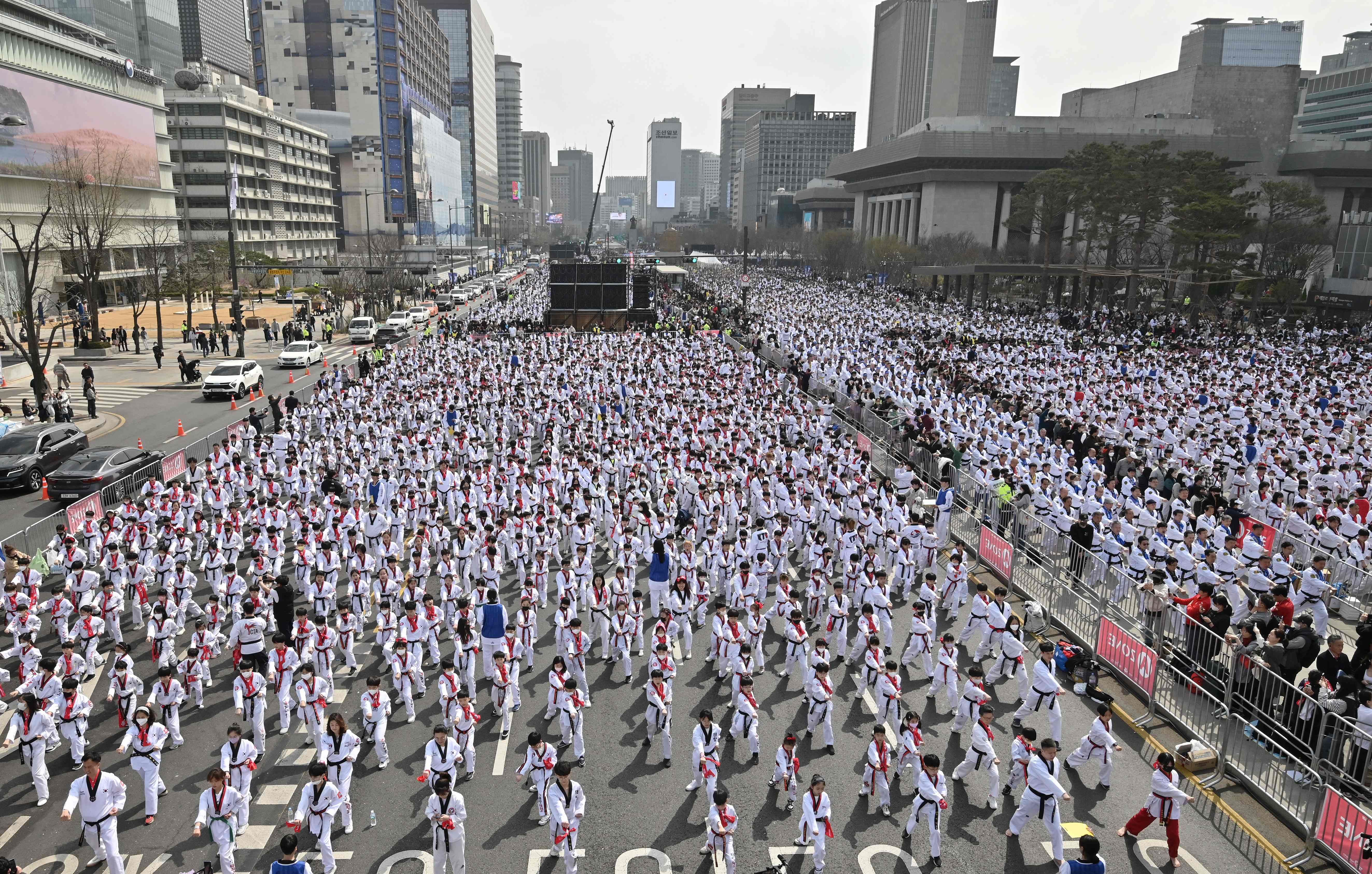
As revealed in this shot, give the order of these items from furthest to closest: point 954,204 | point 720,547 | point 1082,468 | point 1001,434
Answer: point 954,204, point 1001,434, point 1082,468, point 720,547

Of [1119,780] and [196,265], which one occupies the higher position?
[196,265]

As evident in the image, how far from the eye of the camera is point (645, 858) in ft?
27.0

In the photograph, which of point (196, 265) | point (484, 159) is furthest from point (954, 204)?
point (484, 159)

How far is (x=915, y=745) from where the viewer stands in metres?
9.05

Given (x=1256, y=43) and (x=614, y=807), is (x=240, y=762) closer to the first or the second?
(x=614, y=807)

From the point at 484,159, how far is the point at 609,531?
7666 inches

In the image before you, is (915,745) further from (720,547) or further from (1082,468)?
(1082,468)

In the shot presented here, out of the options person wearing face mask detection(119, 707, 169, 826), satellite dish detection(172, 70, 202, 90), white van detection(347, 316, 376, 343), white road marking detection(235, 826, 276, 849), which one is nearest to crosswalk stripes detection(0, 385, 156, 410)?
white van detection(347, 316, 376, 343)

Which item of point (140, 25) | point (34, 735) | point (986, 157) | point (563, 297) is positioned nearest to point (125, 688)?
point (34, 735)

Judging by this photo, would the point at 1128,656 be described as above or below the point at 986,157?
below

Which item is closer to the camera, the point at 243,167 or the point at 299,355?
the point at 299,355

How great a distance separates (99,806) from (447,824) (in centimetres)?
333

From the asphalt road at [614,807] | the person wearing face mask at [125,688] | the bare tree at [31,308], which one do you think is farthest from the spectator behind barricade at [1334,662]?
the bare tree at [31,308]

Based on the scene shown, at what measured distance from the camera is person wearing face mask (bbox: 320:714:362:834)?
846 centimetres
